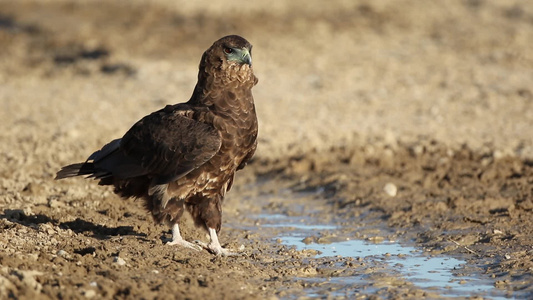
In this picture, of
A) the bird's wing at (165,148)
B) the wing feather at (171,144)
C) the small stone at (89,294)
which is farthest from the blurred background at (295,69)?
the small stone at (89,294)

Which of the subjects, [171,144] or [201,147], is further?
[171,144]

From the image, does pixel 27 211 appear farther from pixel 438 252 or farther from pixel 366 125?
pixel 366 125

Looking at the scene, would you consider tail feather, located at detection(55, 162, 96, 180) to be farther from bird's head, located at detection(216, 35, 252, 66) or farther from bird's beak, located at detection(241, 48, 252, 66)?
bird's beak, located at detection(241, 48, 252, 66)

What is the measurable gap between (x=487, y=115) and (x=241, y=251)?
22.4 ft

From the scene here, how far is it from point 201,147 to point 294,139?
206 inches

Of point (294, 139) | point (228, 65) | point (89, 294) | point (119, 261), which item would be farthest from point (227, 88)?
point (294, 139)

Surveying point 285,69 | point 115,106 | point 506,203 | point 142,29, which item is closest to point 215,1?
point 142,29

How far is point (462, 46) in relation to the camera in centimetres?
1789

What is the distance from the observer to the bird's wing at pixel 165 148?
21.6 ft

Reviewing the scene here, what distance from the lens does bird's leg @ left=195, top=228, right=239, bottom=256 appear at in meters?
6.85

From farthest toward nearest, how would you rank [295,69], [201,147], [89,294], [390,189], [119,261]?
[295,69] → [390,189] → [201,147] → [119,261] → [89,294]

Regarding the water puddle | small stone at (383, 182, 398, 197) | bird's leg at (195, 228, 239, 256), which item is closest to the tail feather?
bird's leg at (195, 228, 239, 256)

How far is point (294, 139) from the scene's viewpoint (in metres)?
11.7

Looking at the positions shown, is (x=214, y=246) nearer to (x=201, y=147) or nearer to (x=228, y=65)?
(x=201, y=147)
